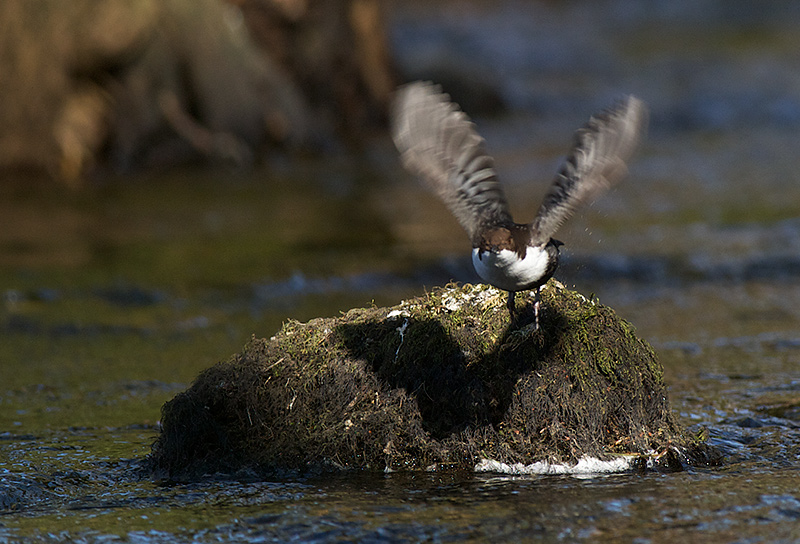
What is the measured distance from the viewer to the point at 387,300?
9461 millimetres

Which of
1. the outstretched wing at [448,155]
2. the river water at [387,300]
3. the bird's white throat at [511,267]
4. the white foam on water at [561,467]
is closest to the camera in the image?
the bird's white throat at [511,267]

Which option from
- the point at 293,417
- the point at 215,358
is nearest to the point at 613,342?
the point at 293,417

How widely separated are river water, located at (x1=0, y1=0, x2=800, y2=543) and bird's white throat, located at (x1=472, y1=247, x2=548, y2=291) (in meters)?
0.62

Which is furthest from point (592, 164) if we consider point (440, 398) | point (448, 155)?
point (440, 398)

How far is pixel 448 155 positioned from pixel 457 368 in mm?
996

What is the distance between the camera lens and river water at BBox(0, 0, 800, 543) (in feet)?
14.6

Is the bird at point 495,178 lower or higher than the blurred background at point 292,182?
lower

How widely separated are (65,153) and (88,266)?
653 centimetres

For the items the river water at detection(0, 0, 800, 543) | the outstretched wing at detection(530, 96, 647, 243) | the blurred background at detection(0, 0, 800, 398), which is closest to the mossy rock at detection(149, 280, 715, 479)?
the river water at detection(0, 0, 800, 543)

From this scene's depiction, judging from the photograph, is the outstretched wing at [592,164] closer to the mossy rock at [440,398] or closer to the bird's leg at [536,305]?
the bird's leg at [536,305]

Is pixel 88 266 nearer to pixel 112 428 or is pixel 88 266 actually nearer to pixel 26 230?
pixel 26 230

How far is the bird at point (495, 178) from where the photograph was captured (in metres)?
4.40

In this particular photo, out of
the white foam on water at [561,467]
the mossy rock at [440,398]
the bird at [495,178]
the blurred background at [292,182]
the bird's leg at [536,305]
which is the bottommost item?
the white foam on water at [561,467]

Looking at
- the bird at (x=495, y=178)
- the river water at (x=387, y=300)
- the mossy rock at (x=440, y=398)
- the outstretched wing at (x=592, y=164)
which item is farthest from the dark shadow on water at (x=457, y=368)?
the outstretched wing at (x=592, y=164)
